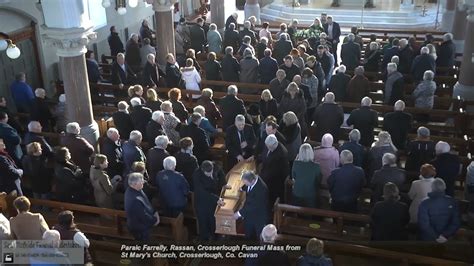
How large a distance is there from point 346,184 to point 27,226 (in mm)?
4471

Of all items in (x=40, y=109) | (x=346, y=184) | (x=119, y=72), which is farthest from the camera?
(x=119, y=72)

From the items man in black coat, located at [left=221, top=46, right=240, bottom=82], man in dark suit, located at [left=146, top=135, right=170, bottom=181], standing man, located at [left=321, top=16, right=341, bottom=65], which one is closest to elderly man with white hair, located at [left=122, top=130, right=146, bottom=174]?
man in dark suit, located at [left=146, top=135, right=170, bottom=181]

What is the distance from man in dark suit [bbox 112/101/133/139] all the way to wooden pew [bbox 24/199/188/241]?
6.89 feet

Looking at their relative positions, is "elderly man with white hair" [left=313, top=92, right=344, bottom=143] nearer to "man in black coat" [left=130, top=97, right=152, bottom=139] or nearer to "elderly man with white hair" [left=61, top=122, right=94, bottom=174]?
"man in black coat" [left=130, top=97, right=152, bottom=139]

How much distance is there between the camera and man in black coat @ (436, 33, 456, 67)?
46.9 feet

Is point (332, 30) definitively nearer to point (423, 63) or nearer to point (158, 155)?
point (423, 63)

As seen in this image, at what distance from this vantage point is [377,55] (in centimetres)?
1430

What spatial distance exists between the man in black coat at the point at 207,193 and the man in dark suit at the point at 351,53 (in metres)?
7.25

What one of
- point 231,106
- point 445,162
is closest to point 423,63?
point 231,106

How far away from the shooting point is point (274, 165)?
8836mm

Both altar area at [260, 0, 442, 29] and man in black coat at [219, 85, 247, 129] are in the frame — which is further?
altar area at [260, 0, 442, 29]

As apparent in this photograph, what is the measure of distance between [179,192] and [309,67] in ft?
17.5

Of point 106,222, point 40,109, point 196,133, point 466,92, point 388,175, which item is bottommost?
point 106,222

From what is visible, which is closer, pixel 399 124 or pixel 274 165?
pixel 274 165
